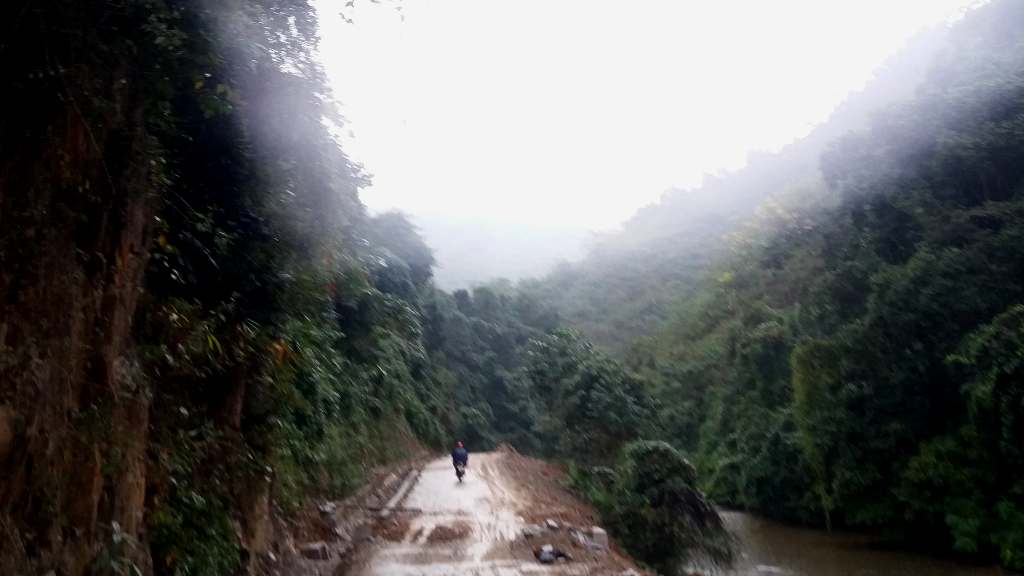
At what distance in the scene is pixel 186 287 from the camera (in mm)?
7039

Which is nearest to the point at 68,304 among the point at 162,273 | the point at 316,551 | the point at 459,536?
the point at 162,273

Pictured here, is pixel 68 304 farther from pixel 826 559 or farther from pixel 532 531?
pixel 826 559

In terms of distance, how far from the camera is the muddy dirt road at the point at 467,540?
1038 centimetres

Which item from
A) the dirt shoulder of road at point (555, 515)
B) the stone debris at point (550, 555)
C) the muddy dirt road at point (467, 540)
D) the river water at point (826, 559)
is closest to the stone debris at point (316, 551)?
the muddy dirt road at point (467, 540)

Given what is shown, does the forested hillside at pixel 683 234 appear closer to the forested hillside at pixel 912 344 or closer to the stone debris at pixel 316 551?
the forested hillside at pixel 912 344

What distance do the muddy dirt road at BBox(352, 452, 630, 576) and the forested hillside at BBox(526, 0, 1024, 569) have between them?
31.9 ft

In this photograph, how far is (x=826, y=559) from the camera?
2052 cm

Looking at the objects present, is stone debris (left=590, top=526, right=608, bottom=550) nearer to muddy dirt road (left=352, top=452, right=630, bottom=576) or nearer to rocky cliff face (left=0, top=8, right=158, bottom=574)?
muddy dirt road (left=352, top=452, right=630, bottom=576)

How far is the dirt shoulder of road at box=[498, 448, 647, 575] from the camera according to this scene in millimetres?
11047

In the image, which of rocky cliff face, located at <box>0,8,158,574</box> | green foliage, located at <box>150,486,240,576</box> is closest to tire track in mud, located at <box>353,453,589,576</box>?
green foliage, located at <box>150,486,240,576</box>

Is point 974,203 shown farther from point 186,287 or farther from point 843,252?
point 186,287

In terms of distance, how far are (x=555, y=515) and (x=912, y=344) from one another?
1122 centimetres

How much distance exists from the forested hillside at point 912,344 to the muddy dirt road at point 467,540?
9.73m

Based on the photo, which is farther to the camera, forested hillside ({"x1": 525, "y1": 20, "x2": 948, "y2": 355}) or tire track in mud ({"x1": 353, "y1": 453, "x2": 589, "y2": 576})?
forested hillside ({"x1": 525, "y1": 20, "x2": 948, "y2": 355})
